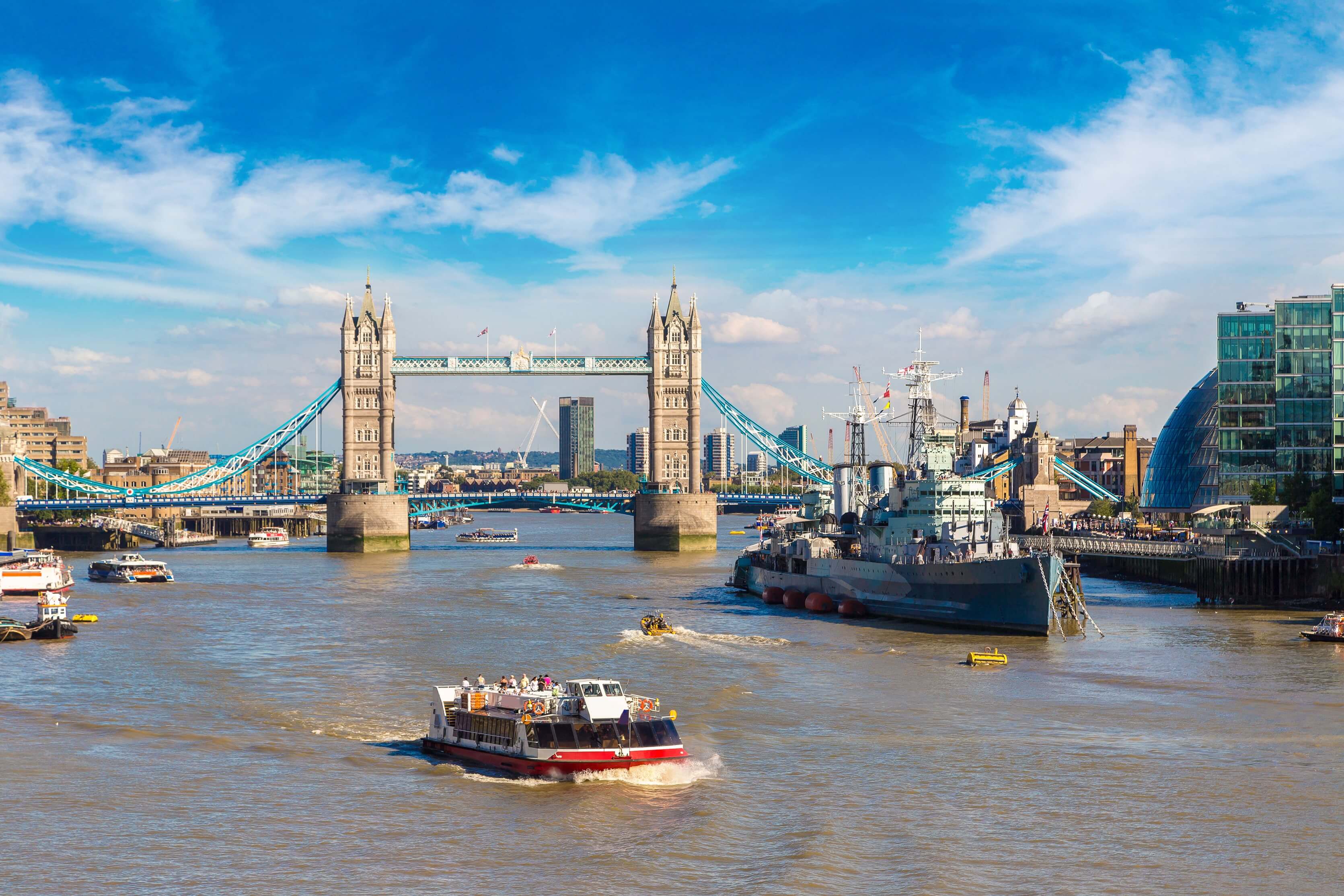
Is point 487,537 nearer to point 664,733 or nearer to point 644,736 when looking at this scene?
point 664,733

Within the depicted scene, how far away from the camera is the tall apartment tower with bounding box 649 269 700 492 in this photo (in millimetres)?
132125

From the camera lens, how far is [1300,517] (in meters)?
76.6

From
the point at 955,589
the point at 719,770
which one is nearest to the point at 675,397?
the point at 955,589

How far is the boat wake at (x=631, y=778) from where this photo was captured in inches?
1053

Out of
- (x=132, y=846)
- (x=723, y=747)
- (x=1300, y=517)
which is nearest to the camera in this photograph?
(x=132, y=846)

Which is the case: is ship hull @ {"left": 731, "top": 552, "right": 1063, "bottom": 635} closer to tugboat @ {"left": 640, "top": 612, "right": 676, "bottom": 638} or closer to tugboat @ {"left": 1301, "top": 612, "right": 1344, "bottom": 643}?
tugboat @ {"left": 1301, "top": 612, "right": 1344, "bottom": 643}

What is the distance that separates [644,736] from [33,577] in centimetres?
5106

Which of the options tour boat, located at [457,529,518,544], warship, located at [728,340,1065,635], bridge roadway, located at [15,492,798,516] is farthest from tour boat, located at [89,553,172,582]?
tour boat, located at [457,529,518,544]

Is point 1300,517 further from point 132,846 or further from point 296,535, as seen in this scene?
point 296,535

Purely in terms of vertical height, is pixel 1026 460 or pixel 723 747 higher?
pixel 1026 460

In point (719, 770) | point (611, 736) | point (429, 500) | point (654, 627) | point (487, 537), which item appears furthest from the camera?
point (487, 537)

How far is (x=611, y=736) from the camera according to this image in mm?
26984

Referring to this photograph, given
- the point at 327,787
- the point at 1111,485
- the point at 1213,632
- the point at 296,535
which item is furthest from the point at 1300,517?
the point at 296,535

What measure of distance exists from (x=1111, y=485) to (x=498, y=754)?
141795 mm
